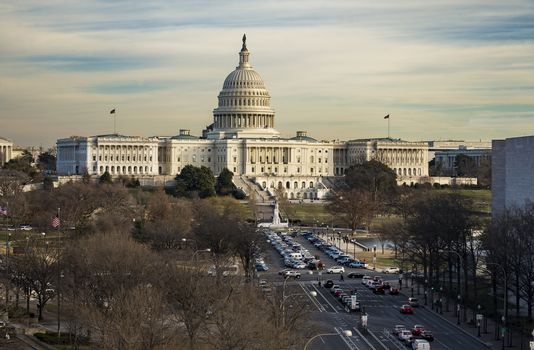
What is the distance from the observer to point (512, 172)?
70312 millimetres

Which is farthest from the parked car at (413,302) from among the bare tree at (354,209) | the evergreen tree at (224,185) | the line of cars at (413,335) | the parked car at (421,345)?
the evergreen tree at (224,185)

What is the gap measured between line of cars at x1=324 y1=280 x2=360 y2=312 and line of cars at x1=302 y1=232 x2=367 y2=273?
14326 mm

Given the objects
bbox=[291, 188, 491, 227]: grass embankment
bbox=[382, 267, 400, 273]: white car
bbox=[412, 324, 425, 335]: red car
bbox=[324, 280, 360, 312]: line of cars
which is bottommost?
bbox=[412, 324, 425, 335]: red car

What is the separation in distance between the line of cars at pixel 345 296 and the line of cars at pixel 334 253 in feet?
47.0

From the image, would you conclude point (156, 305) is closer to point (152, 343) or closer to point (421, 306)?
point (152, 343)

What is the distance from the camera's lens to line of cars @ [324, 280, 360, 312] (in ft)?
207

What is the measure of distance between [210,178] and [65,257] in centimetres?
10664

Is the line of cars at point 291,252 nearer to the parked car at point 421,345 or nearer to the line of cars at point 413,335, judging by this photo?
the line of cars at point 413,335

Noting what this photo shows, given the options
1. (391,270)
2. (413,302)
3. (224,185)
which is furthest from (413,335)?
(224,185)

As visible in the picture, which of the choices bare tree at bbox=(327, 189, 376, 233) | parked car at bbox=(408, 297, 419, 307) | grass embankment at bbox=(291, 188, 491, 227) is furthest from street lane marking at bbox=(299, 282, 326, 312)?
grass embankment at bbox=(291, 188, 491, 227)

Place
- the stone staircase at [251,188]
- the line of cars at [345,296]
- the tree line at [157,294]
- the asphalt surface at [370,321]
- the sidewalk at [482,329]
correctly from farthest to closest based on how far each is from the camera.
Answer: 1. the stone staircase at [251,188]
2. the line of cars at [345,296]
3. the sidewalk at [482,329]
4. the asphalt surface at [370,321]
5. the tree line at [157,294]

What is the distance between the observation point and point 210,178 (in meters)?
169

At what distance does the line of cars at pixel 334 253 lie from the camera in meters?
90.1

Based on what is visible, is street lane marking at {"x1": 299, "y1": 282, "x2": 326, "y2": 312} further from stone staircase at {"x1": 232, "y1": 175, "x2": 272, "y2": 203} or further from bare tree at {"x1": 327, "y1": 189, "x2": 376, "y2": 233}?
stone staircase at {"x1": 232, "y1": 175, "x2": 272, "y2": 203}
